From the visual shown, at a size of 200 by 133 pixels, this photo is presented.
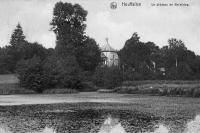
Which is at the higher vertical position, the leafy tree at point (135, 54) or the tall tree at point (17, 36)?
the tall tree at point (17, 36)

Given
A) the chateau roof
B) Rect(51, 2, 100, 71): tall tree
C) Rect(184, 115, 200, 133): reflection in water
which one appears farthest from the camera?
the chateau roof

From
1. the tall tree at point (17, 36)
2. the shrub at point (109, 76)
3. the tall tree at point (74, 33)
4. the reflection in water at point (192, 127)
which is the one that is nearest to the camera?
the reflection in water at point (192, 127)

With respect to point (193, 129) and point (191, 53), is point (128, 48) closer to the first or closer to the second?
point (191, 53)

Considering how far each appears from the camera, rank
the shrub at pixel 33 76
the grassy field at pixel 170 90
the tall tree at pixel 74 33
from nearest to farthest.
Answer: the grassy field at pixel 170 90
the shrub at pixel 33 76
the tall tree at pixel 74 33

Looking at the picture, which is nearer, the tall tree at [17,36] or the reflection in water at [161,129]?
the reflection in water at [161,129]


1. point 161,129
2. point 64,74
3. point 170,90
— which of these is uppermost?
point 64,74

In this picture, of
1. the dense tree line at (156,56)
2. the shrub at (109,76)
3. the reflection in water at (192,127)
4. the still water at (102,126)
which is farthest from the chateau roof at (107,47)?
the reflection in water at (192,127)

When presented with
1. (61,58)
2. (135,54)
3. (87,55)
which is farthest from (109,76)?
(135,54)

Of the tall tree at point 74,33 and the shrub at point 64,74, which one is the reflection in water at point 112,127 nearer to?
the shrub at point 64,74

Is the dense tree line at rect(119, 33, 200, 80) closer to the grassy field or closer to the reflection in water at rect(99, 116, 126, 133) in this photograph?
the grassy field

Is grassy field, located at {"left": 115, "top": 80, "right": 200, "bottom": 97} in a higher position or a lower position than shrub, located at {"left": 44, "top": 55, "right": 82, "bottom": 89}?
lower

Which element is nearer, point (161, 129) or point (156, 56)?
point (161, 129)

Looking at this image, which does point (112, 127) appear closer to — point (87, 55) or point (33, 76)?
point (33, 76)

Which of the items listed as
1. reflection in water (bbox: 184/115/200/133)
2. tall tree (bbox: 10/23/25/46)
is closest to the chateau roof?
tall tree (bbox: 10/23/25/46)
